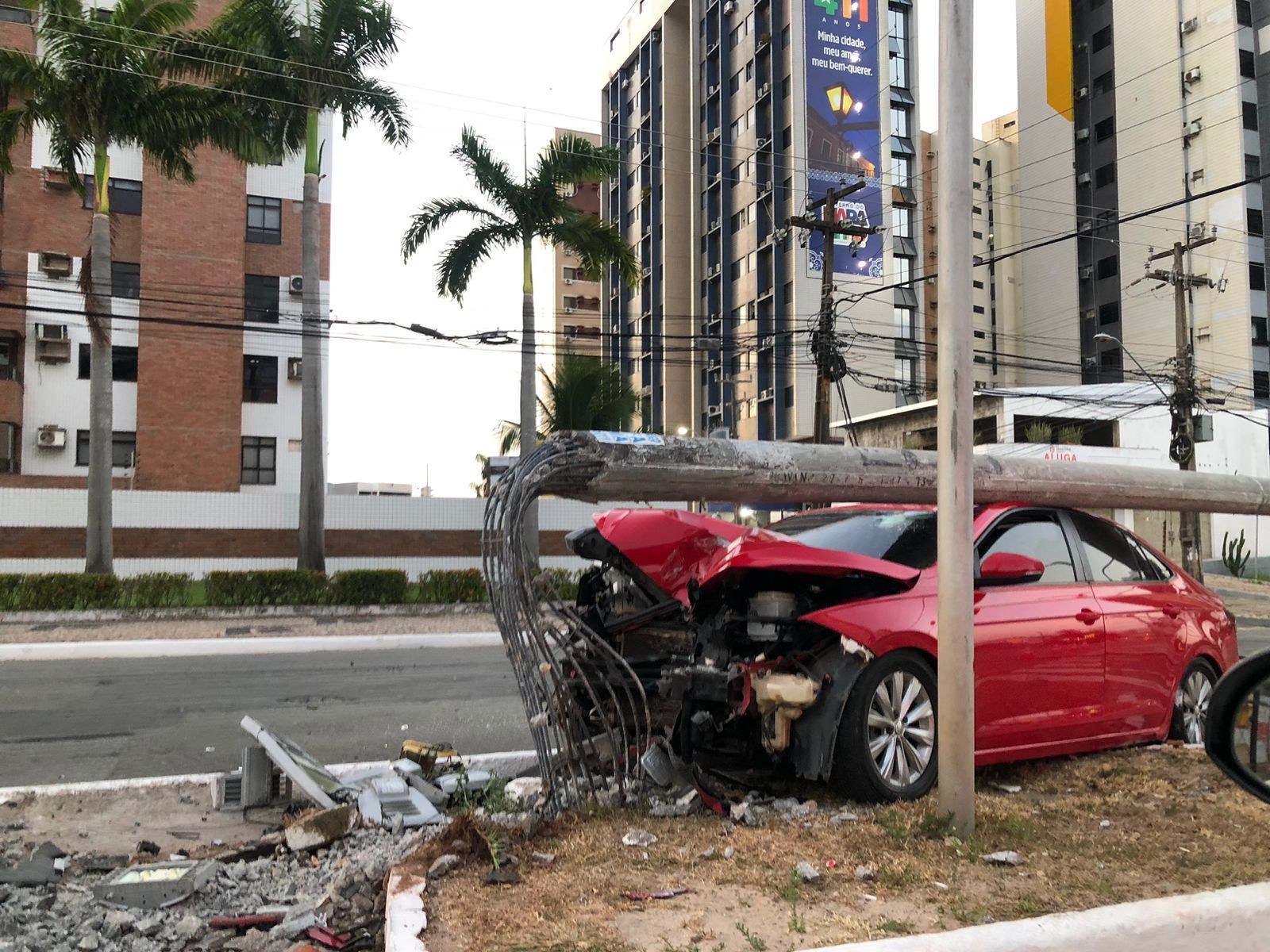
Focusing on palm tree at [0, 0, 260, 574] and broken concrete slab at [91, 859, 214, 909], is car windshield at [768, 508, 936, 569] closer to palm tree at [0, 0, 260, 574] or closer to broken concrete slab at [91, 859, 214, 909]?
broken concrete slab at [91, 859, 214, 909]

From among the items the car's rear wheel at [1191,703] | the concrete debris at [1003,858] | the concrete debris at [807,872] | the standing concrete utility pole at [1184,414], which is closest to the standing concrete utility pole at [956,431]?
the concrete debris at [1003,858]

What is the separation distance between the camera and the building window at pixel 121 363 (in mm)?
29656

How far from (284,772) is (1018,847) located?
370 cm

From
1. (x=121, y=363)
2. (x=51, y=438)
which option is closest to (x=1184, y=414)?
(x=121, y=363)

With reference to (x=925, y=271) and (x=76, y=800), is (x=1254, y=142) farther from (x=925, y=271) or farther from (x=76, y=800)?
(x=76, y=800)

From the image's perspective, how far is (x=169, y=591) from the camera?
18188mm

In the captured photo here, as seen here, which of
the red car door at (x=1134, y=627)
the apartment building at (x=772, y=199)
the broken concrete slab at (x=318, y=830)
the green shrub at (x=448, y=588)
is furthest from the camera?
the apartment building at (x=772, y=199)

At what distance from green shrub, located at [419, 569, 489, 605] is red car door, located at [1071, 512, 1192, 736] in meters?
15.2

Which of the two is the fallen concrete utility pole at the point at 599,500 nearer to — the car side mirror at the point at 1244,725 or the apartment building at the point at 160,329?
the car side mirror at the point at 1244,725

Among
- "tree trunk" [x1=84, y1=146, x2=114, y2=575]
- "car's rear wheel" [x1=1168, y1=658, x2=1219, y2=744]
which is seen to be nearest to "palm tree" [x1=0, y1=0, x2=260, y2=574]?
Answer: "tree trunk" [x1=84, y1=146, x2=114, y2=575]

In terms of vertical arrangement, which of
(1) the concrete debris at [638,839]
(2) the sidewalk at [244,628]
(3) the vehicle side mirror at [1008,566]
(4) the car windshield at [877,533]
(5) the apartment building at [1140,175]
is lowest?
(2) the sidewalk at [244,628]

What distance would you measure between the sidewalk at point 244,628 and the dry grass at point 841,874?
12426mm

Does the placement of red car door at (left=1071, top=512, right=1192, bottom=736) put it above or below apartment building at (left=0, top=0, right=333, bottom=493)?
below

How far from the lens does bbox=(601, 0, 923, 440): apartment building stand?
51188 millimetres
